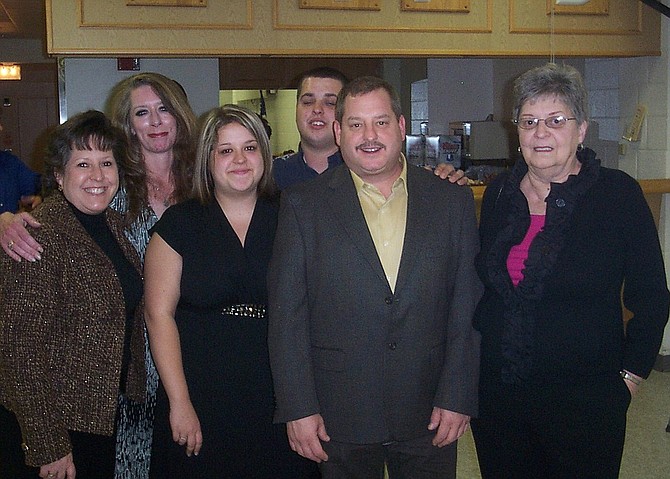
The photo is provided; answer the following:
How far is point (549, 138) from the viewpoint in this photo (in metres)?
1.98

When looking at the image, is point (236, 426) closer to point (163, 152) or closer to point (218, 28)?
point (163, 152)

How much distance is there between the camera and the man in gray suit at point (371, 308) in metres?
2.01

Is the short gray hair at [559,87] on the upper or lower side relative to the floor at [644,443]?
upper

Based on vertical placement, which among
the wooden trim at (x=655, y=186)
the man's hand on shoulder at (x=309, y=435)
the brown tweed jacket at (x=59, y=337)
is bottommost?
the man's hand on shoulder at (x=309, y=435)

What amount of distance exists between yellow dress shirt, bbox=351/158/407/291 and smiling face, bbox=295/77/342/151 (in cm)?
78

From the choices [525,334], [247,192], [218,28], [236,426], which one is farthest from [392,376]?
[218,28]

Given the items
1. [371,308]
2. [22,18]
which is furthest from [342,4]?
[22,18]

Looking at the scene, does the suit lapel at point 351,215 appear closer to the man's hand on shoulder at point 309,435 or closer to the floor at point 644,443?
the man's hand on shoulder at point 309,435

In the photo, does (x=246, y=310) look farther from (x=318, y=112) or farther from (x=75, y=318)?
(x=318, y=112)

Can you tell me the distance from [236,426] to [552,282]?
954 millimetres

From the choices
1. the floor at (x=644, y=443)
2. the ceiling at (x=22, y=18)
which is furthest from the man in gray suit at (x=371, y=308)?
the ceiling at (x=22, y=18)

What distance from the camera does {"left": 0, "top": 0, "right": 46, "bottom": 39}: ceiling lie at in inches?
264

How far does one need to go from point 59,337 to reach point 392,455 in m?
0.94

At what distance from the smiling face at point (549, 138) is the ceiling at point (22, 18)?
192 inches
